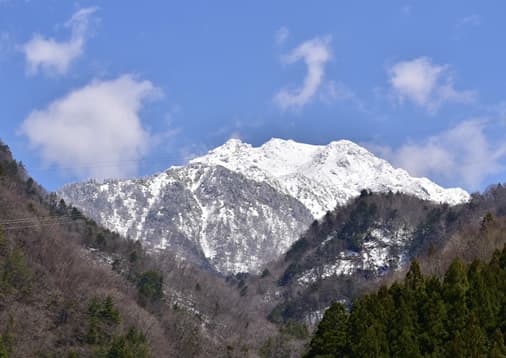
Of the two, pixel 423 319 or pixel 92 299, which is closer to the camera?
pixel 423 319

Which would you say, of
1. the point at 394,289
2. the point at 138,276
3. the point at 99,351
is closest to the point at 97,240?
the point at 138,276

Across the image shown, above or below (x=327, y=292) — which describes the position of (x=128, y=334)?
below

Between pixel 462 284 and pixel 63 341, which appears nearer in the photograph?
pixel 462 284

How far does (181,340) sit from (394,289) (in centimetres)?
6500

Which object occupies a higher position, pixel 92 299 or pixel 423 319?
pixel 423 319

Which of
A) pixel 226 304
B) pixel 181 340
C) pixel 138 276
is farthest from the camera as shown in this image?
pixel 226 304

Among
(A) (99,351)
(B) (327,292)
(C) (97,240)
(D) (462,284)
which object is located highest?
(B) (327,292)

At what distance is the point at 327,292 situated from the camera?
186m

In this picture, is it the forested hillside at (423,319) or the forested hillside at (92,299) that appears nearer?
the forested hillside at (423,319)

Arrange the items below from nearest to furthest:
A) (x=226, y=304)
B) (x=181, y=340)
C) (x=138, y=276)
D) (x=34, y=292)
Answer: (x=34, y=292) < (x=181, y=340) < (x=138, y=276) < (x=226, y=304)

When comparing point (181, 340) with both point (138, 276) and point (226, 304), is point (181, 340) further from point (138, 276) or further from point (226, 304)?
point (226, 304)

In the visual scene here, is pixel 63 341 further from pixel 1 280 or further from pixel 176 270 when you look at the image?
pixel 176 270

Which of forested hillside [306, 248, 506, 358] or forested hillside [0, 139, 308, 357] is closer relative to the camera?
forested hillside [306, 248, 506, 358]

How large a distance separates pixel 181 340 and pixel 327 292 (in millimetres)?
73353
